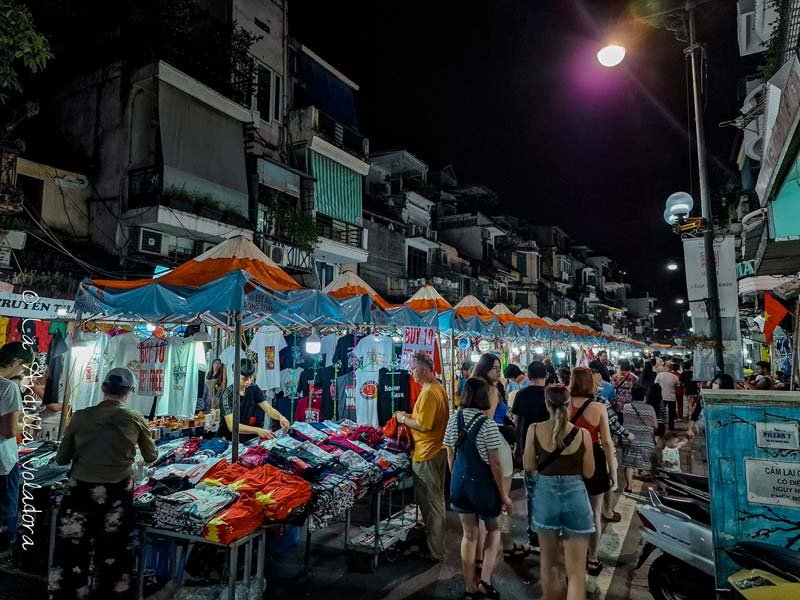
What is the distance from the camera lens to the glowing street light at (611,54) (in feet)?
23.8

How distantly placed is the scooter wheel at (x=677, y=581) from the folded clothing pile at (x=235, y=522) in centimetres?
371

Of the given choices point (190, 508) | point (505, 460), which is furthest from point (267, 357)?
point (505, 460)

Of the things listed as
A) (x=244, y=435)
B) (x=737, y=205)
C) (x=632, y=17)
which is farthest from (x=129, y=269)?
(x=737, y=205)

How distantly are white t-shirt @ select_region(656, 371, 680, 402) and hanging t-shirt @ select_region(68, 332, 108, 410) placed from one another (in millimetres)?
13244

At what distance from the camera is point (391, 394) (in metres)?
8.41

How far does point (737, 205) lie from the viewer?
16.9m

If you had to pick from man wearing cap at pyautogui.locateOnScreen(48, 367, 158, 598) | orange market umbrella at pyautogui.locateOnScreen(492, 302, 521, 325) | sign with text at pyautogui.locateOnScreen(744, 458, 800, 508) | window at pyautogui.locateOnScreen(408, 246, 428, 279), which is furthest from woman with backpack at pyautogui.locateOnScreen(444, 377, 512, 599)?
window at pyautogui.locateOnScreen(408, 246, 428, 279)

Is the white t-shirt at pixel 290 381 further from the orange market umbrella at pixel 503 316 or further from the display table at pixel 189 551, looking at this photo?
the orange market umbrella at pixel 503 316

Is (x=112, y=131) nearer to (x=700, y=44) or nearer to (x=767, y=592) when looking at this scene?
(x=700, y=44)

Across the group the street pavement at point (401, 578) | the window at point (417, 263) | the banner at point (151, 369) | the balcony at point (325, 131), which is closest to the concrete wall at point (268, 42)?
the balcony at point (325, 131)

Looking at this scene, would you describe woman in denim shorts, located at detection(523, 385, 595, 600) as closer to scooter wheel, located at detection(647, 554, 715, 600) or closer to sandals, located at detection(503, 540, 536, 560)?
scooter wheel, located at detection(647, 554, 715, 600)

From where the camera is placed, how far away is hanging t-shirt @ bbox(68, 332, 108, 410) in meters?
6.79

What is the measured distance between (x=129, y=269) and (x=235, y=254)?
11065mm

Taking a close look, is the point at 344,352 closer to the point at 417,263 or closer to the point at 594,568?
the point at 594,568
